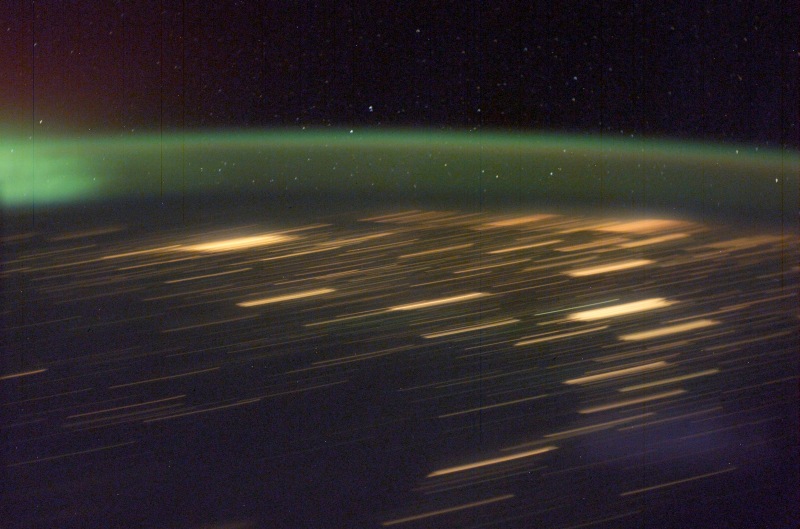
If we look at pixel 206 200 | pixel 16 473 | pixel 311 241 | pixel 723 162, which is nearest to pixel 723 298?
pixel 723 162

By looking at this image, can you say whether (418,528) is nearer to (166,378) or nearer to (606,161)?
(166,378)

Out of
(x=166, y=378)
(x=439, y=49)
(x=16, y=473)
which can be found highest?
(x=439, y=49)

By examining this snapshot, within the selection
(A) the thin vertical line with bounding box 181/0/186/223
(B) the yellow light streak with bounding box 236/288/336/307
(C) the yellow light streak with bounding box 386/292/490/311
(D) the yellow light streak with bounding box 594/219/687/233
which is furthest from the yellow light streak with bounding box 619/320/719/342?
(A) the thin vertical line with bounding box 181/0/186/223

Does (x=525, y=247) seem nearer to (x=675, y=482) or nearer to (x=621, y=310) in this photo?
(x=621, y=310)

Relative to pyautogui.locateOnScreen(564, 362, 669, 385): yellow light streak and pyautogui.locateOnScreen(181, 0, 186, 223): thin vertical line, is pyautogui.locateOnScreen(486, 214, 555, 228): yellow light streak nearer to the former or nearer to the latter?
pyautogui.locateOnScreen(564, 362, 669, 385): yellow light streak

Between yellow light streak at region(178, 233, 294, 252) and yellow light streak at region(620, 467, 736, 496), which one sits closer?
yellow light streak at region(178, 233, 294, 252)

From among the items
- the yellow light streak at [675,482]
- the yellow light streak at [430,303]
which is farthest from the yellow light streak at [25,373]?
the yellow light streak at [675,482]

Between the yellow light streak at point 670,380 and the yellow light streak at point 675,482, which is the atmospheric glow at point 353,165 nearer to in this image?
the yellow light streak at point 670,380

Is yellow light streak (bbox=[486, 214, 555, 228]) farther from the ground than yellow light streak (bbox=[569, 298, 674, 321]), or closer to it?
farther from the ground
